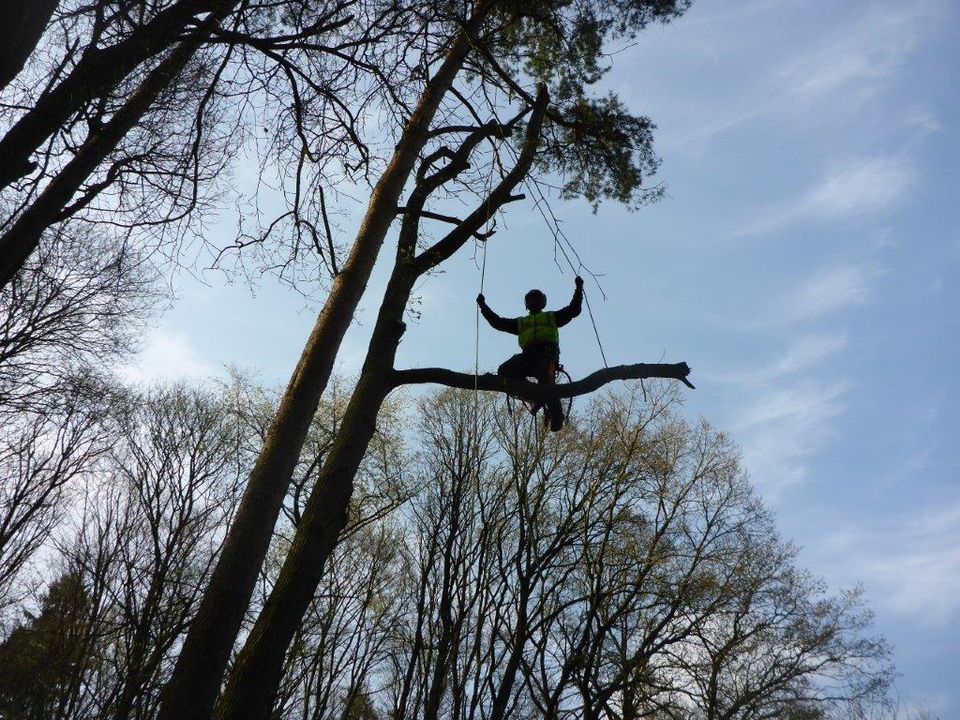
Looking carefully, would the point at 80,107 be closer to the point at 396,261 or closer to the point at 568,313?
the point at 396,261

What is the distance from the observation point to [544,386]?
16.5 feet

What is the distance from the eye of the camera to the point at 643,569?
34.4 feet

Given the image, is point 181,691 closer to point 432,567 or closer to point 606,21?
point 606,21

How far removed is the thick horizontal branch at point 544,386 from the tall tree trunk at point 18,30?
→ 3.06 meters

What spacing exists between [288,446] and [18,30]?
259 centimetres

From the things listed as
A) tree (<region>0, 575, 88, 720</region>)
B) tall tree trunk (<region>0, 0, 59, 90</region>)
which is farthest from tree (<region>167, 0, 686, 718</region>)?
tree (<region>0, 575, 88, 720</region>)

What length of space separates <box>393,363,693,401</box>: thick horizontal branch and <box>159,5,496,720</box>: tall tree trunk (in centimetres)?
26

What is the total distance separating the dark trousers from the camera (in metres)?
6.54

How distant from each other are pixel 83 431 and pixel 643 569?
995 centimetres

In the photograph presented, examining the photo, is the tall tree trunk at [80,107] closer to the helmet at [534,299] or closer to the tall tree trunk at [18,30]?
the tall tree trunk at [18,30]

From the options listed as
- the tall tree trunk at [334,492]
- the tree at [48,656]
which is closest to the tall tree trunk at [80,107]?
the tall tree trunk at [334,492]

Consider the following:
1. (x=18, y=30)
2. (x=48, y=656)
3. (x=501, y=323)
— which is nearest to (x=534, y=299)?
(x=501, y=323)

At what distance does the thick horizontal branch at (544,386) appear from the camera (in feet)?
15.7

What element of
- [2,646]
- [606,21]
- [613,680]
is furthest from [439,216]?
[2,646]
